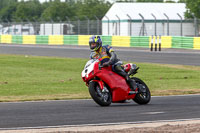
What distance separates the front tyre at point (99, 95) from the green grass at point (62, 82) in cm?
240

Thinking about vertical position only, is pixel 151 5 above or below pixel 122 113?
above

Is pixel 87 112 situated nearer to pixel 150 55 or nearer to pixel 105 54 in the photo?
pixel 105 54

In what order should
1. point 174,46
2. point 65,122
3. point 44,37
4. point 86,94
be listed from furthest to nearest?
point 44,37, point 174,46, point 86,94, point 65,122

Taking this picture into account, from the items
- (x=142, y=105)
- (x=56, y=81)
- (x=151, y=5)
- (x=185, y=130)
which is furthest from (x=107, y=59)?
(x=151, y=5)

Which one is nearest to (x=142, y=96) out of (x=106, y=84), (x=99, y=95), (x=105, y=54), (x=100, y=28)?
(x=106, y=84)

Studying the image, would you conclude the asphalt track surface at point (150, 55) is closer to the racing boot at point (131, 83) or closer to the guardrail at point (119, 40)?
the guardrail at point (119, 40)

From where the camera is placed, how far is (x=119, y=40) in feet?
142

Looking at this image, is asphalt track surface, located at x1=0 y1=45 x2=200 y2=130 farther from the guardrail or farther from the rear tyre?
the guardrail

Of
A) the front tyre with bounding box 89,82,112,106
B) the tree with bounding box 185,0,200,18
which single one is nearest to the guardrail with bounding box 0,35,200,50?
the tree with bounding box 185,0,200,18

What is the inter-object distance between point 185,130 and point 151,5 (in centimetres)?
5326

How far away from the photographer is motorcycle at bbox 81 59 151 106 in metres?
10.6

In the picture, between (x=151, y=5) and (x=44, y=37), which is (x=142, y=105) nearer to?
(x=44, y=37)

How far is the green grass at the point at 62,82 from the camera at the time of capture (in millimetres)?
14016

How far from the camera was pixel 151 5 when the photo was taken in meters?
60.2
